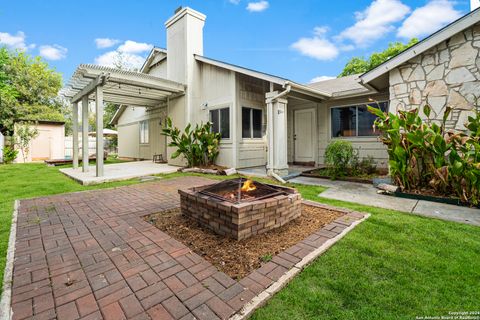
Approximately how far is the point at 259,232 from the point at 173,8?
11.8 meters

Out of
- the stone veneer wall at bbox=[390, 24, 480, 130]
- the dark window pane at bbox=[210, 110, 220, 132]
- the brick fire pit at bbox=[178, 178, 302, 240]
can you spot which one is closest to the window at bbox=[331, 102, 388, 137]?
the stone veneer wall at bbox=[390, 24, 480, 130]

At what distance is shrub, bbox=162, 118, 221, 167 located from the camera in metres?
9.16

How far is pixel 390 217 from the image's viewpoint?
3719mm

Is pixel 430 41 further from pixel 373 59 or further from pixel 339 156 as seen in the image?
pixel 373 59

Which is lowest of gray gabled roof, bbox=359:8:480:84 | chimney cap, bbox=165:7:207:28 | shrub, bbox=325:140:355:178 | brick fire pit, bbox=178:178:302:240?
brick fire pit, bbox=178:178:302:240

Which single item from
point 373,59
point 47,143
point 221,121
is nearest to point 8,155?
point 47,143

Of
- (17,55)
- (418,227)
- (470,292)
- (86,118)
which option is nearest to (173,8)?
(86,118)

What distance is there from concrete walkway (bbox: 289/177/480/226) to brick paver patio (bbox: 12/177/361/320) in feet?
3.93

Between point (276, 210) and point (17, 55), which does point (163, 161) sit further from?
point (17, 55)

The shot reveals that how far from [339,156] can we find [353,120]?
96.2 inches

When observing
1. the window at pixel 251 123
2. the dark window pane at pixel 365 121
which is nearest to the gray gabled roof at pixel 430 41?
the dark window pane at pixel 365 121

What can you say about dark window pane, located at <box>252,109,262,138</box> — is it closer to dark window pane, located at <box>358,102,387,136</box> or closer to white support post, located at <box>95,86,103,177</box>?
dark window pane, located at <box>358,102,387,136</box>

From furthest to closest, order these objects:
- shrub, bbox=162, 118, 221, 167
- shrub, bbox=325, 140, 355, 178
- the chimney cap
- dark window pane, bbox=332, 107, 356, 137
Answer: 1. the chimney cap
2. shrub, bbox=162, 118, 221, 167
3. dark window pane, bbox=332, 107, 356, 137
4. shrub, bbox=325, 140, 355, 178

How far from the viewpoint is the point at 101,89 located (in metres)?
7.33
